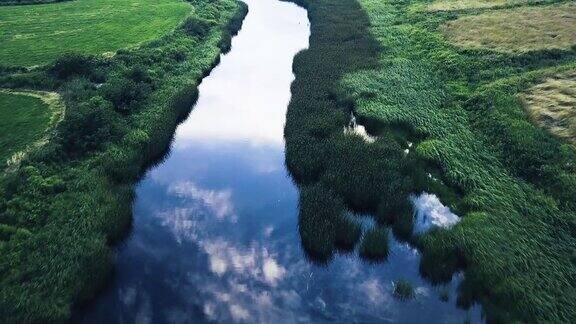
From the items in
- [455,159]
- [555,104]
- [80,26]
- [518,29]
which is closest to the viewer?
[455,159]

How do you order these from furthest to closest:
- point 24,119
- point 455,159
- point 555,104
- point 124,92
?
point 124,92
point 555,104
point 24,119
point 455,159

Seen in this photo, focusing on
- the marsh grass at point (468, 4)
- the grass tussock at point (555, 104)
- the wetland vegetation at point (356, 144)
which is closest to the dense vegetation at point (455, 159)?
the wetland vegetation at point (356, 144)

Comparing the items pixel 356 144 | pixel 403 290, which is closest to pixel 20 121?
pixel 356 144

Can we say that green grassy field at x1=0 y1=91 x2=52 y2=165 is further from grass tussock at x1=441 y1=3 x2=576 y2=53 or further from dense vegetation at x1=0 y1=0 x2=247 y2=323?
grass tussock at x1=441 y1=3 x2=576 y2=53

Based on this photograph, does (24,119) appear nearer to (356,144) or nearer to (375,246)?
(356,144)

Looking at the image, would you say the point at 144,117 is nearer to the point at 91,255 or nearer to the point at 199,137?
the point at 199,137

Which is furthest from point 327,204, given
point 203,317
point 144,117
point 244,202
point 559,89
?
point 559,89
